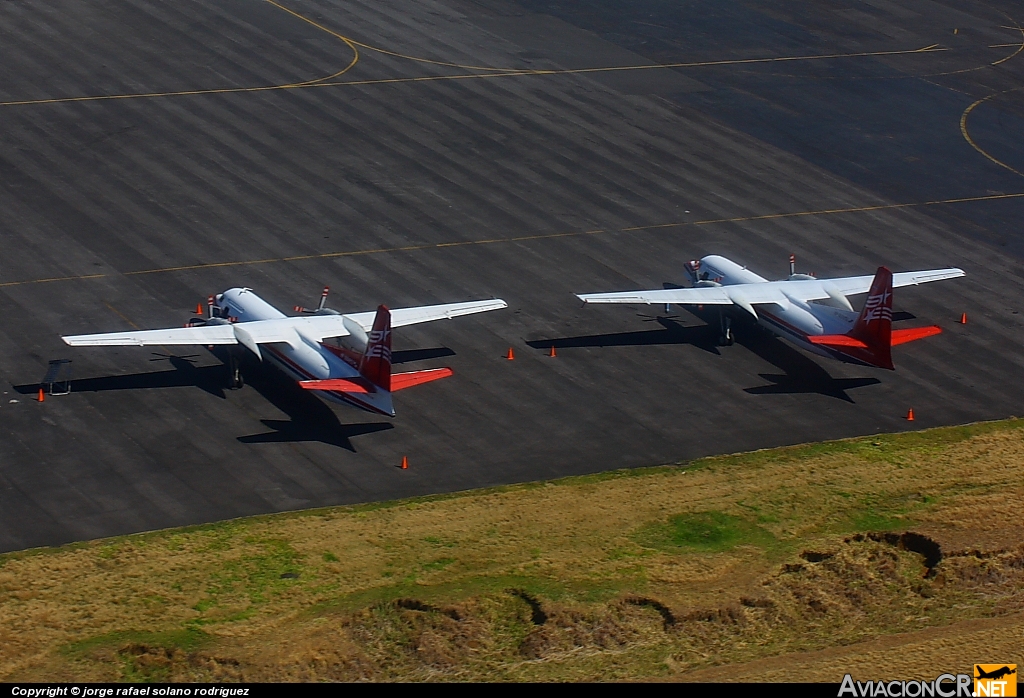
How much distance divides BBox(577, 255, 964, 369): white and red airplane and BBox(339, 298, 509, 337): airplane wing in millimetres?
4476

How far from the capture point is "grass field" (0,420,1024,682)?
1715 inches

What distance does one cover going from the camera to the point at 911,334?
62.7 m

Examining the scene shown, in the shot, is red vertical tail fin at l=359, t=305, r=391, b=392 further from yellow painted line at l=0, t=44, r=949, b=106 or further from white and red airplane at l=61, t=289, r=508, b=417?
yellow painted line at l=0, t=44, r=949, b=106

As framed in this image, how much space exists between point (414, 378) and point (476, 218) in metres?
22.0

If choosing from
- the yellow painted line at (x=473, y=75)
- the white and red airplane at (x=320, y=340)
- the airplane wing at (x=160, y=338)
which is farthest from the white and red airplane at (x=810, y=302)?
the yellow painted line at (x=473, y=75)

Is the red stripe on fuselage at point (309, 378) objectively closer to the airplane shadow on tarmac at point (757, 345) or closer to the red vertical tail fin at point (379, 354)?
the red vertical tail fin at point (379, 354)

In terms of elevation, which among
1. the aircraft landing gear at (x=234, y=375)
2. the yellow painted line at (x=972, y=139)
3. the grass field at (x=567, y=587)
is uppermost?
the yellow painted line at (x=972, y=139)

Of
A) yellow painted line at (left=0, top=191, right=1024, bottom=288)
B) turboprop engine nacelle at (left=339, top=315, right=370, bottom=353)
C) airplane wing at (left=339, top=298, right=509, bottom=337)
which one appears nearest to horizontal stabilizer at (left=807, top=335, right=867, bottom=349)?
airplane wing at (left=339, top=298, right=509, bottom=337)

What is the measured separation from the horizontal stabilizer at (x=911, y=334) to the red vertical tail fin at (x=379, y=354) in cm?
2269

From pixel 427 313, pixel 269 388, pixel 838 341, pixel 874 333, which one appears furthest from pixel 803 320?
pixel 269 388

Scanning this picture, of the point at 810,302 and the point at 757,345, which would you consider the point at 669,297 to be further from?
the point at 810,302

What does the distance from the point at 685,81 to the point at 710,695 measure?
60.7 meters

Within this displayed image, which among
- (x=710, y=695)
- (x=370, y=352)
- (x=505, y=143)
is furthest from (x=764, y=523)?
(x=505, y=143)

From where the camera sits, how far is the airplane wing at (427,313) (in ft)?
198
